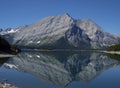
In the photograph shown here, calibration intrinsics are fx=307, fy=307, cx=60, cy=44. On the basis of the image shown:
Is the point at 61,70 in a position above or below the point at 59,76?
above

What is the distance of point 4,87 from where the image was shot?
36.1 meters

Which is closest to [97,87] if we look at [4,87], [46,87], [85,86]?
[85,86]

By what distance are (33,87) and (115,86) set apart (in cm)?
1313

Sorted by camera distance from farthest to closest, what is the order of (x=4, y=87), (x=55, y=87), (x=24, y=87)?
(x=55, y=87)
(x=24, y=87)
(x=4, y=87)

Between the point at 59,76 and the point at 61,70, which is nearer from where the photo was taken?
the point at 59,76

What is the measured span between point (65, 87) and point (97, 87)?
16.1ft

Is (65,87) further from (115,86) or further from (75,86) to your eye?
(115,86)

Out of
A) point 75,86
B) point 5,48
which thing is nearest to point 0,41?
point 5,48

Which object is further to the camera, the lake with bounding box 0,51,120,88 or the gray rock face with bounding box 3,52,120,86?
the gray rock face with bounding box 3,52,120,86

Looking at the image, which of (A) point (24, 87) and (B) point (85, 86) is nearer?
(A) point (24, 87)

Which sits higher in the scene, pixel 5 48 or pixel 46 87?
pixel 5 48

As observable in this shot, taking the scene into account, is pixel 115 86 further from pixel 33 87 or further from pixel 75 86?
pixel 33 87

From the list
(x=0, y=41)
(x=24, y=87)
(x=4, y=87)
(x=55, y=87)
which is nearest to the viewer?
(x=4, y=87)

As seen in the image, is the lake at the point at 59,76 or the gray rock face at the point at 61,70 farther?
the gray rock face at the point at 61,70
